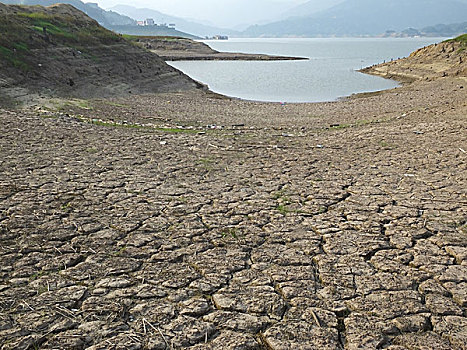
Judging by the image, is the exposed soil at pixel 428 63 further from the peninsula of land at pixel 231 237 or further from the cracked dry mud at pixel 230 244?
the cracked dry mud at pixel 230 244

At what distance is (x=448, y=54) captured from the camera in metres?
42.2

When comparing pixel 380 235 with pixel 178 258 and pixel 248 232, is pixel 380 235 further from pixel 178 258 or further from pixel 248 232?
pixel 178 258

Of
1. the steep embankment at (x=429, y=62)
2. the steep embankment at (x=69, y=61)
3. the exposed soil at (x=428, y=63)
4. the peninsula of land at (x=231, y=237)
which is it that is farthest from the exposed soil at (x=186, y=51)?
the peninsula of land at (x=231, y=237)

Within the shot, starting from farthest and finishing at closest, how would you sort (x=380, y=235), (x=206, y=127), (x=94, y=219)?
1. (x=206, y=127)
2. (x=94, y=219)
3. (x=380, y=235)

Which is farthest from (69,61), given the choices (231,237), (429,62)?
(429,62)

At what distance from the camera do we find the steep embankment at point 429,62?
1543 inches

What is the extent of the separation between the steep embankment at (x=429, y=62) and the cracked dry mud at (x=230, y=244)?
33208mm

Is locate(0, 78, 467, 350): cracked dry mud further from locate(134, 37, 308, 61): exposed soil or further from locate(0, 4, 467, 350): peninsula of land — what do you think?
locate(134, 37, 308, 61): exposed soil

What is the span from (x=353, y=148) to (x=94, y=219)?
21.9ft

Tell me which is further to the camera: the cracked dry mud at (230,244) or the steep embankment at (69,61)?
the steep embankment at (69,61)

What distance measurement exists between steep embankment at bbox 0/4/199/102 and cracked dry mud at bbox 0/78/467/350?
9724 mm

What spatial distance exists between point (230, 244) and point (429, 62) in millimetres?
44669

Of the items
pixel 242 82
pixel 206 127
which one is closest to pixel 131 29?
pixel 242 82

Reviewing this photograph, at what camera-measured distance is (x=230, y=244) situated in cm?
505
